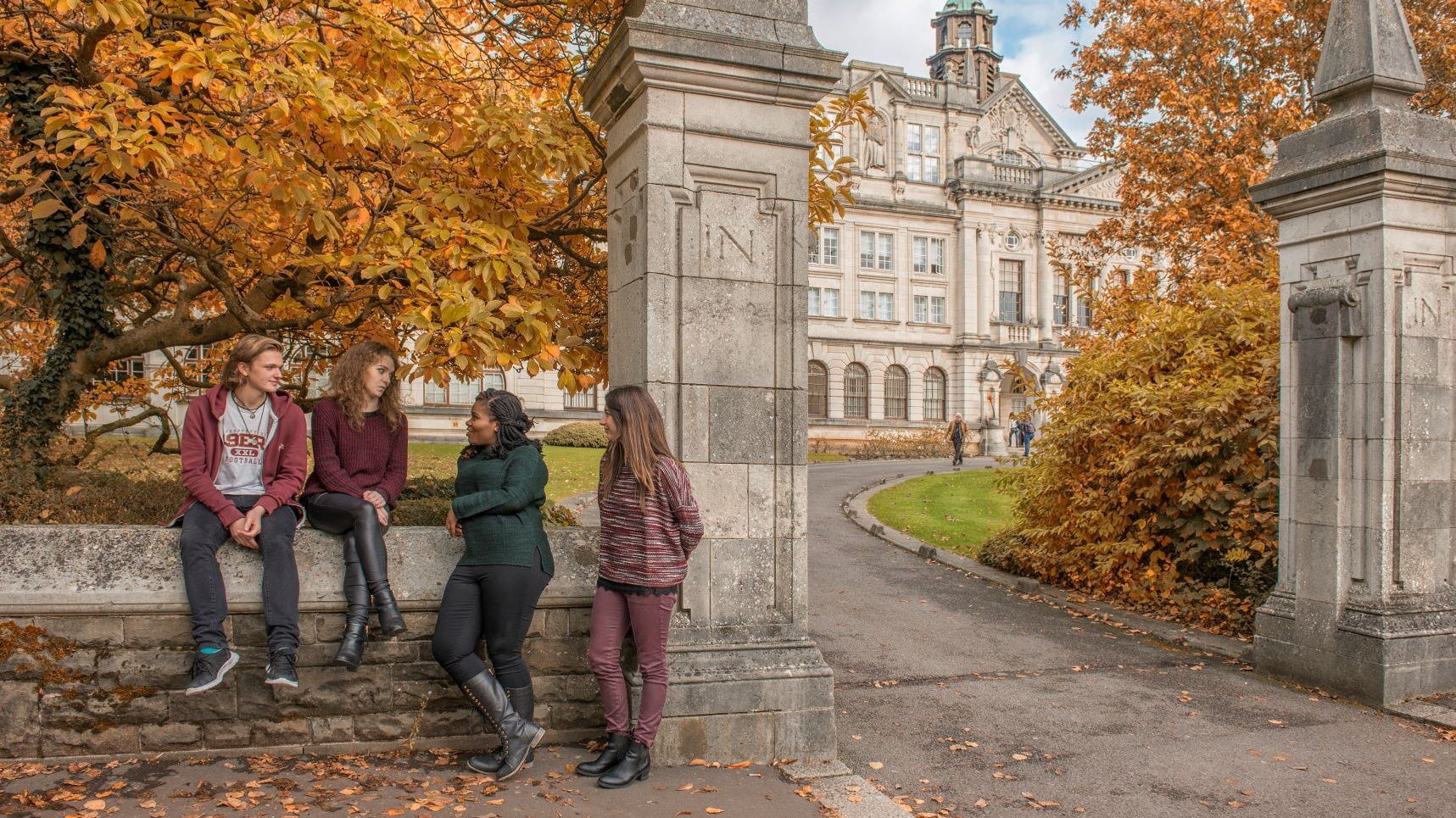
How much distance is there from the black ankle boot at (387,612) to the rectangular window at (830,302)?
44.5 metres

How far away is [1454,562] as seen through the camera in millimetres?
7094

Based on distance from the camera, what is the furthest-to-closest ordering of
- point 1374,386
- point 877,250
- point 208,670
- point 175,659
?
point 877,250 < point 1374,386 < point 175,659 < point 208,670

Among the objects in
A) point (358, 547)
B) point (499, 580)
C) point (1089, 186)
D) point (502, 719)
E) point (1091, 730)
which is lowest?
point (1091, 730)

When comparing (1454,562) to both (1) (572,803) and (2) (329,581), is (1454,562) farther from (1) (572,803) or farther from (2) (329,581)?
(2) (329,581)

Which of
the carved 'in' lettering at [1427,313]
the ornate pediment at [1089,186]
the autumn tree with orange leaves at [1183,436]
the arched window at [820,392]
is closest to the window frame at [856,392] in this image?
the arched window at [820,392]

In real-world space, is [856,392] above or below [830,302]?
below

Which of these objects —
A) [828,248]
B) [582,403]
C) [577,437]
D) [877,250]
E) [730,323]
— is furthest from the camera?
[877,250]

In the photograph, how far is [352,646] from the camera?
188 inches

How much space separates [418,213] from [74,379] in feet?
16.9

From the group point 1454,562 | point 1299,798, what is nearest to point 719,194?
point 1299,798

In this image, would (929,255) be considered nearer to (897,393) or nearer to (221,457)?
Result: (897,393)

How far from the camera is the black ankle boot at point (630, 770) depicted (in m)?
4.62

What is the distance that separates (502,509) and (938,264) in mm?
48489

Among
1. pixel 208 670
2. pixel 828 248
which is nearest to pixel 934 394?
pixel 828 248
